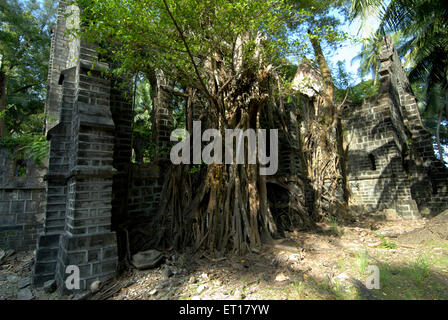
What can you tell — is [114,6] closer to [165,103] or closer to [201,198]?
[165,103]

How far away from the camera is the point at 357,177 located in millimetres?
11969

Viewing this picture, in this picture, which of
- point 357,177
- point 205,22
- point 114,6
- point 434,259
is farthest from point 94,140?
point 357,177

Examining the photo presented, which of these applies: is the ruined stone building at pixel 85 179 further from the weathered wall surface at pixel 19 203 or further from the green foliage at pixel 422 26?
the green foliage at pixel 422 26

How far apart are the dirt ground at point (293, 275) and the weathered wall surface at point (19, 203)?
2287mm

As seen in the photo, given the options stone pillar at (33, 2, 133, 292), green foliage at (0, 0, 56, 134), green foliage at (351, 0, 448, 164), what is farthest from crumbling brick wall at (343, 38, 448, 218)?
green foliage at (0, 0, 56, 134)

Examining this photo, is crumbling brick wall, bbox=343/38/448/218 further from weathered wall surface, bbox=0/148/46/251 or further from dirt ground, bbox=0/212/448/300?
weathered wall surface, bbox=0/148/46/251

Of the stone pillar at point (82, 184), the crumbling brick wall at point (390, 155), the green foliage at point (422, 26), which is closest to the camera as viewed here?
the stone pillar at point (82, 184)

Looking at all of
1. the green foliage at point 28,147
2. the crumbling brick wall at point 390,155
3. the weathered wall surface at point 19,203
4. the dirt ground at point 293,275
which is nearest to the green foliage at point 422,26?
the crumbling brick wall at point 390,155

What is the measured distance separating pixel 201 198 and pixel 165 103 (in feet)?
9.64

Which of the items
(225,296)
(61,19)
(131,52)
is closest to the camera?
(225,296)

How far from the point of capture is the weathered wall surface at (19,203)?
7.39m

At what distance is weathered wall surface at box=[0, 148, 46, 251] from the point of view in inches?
291

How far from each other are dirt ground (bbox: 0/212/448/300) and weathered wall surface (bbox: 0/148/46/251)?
229 centimetres

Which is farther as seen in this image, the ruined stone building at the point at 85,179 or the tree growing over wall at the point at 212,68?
the tree growing over wall at the point at 212,68
